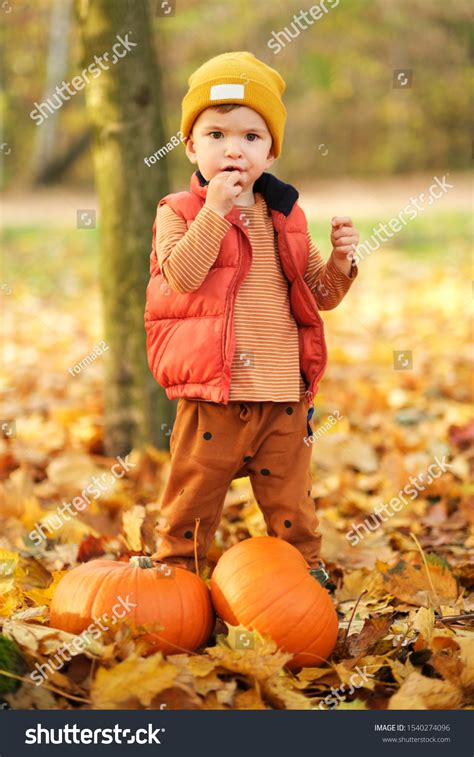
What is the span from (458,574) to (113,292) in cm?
197

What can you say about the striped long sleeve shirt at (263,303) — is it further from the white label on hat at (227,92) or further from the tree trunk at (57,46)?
the tree trunk at (57,46)

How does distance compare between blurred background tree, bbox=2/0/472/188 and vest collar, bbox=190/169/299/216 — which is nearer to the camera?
vest collar, bbox=190/169/299/216

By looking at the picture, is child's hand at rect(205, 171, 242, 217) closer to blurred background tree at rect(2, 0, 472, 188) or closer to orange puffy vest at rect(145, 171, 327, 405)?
orange puffy vest at rect(145, 171, 327, 405)

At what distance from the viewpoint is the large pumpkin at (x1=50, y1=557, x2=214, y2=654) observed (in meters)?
2.22

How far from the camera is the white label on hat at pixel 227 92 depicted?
2.34 meters

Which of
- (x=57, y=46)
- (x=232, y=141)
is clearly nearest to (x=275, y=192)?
(x=232, y=141)

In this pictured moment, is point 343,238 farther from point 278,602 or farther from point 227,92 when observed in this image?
point 278,602

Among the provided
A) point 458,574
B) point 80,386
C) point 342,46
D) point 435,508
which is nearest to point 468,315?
point 80,386

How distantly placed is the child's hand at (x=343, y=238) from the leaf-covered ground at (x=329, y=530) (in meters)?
1.00

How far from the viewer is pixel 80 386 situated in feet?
18.1

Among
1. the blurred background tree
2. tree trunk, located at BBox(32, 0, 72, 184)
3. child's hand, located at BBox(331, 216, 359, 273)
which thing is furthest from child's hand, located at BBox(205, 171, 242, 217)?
tree trunk, located at BBox(32, 0, 72, 184)

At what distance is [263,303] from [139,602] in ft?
3.00

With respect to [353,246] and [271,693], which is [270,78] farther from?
[271,693]

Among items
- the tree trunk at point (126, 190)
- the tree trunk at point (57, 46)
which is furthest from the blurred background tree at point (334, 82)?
the tree trunk at point (126, 190)
